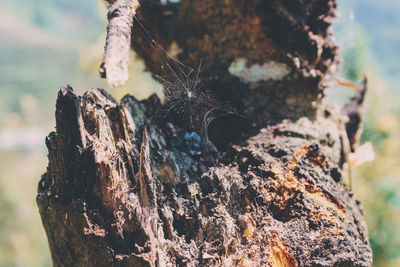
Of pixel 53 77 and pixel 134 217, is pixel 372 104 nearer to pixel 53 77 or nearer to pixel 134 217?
pixel 134 217

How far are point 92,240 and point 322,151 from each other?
3.61 ft

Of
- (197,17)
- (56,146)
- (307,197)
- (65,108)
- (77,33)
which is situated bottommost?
(307,197)

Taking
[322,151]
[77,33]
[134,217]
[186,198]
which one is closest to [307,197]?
[322,151]

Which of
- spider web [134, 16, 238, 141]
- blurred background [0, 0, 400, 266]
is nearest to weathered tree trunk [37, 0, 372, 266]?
spider web [134, 16, 238, 141]

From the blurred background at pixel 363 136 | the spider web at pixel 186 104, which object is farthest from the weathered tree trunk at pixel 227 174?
the blurred background at pixel 363 136

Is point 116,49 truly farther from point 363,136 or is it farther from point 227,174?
point 363,136

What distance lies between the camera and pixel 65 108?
1.14 m

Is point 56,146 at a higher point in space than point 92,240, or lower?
higher

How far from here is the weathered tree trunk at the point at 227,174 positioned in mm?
1105

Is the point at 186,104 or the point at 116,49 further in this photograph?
the point at 186,104

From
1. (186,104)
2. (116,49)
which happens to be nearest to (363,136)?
(186,104)

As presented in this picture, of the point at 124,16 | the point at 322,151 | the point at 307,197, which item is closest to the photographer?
the point at 124,16

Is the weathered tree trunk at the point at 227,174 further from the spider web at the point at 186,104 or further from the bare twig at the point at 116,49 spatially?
the bare twig at the point at 116,49

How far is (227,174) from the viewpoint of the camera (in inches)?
52.7
